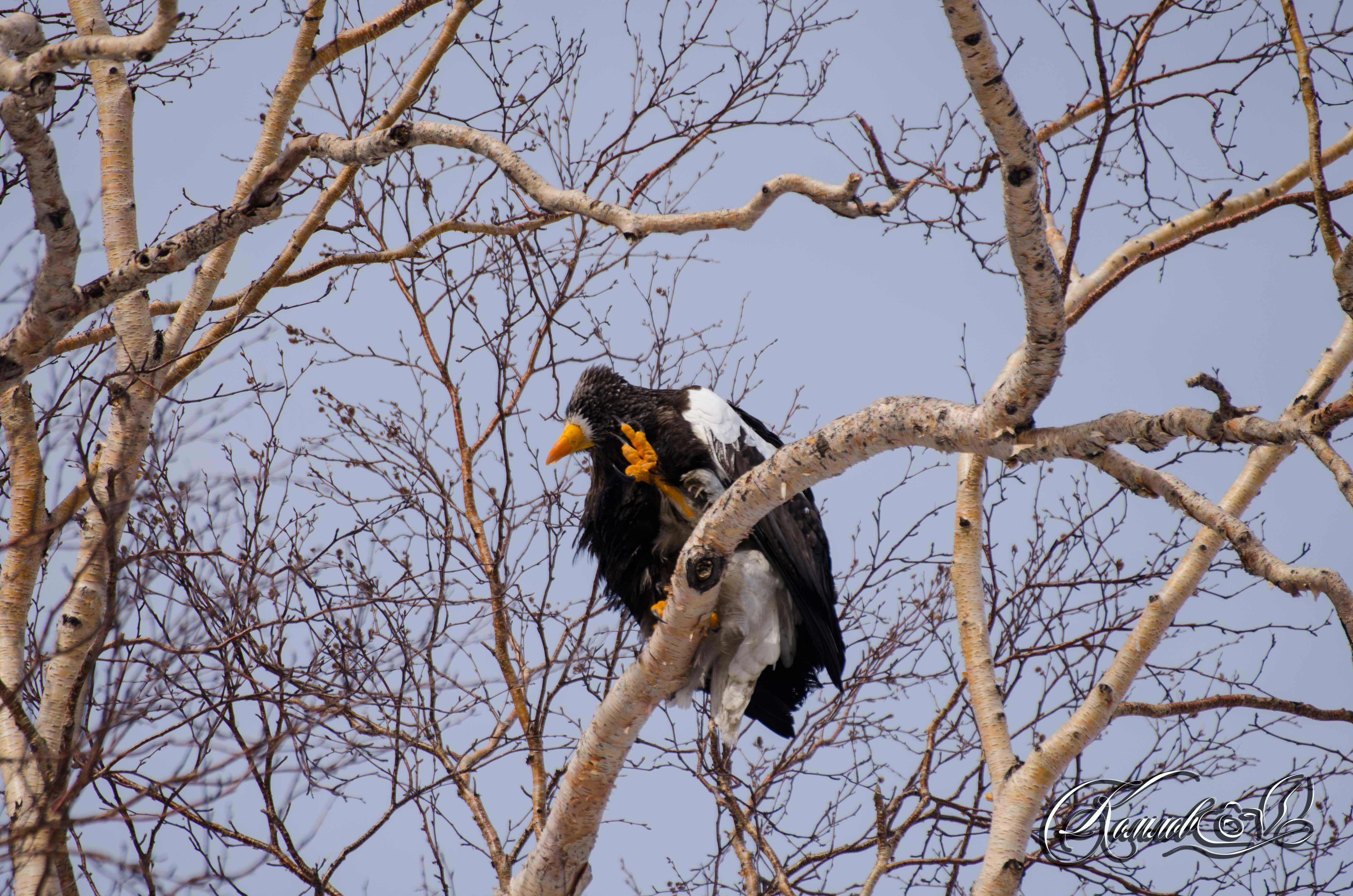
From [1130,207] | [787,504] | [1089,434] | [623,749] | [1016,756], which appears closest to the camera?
[1089,434]

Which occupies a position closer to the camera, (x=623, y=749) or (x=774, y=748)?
(x=623, y=749)

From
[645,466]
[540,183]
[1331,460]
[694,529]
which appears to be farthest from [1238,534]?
[645,466]

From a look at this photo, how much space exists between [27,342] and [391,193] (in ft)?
7.10

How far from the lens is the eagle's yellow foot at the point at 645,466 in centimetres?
367

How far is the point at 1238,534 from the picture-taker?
5.70 feet

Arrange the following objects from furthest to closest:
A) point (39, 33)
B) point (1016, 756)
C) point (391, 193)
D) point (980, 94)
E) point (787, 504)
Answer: point (391, 193) < point (787, 504) < point (1016, 756) < point (39, 33) < point (980, 94)

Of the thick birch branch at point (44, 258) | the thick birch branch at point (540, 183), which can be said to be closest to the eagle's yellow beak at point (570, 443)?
the thick birch branch at point (540, 183)

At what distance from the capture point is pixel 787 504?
12.1 feet

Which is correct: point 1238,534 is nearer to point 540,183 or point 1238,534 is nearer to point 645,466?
point 540,183

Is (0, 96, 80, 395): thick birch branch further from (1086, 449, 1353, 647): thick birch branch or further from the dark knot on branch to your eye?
(1086, 449, 1353, 647): thick birch branch

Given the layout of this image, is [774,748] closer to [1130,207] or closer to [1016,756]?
[1016,756]

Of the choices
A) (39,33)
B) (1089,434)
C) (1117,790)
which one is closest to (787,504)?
(1117,790)

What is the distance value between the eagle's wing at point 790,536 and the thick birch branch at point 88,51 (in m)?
2.02

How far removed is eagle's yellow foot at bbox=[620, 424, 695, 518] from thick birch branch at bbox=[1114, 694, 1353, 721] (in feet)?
4.99
